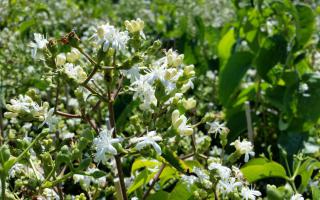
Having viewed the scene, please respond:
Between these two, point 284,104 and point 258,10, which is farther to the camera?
point 258,10

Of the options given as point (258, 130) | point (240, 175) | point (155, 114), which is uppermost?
point (155, 114)

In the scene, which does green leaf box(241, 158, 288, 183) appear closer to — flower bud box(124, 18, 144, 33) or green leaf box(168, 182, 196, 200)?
green leaf box(168, 182, 196, 200)

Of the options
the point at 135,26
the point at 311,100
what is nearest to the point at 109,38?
the point at 135,26

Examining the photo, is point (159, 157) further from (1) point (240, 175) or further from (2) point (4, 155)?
(2) point (4, 155)

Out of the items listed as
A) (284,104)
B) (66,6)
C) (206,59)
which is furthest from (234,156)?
(66,6)

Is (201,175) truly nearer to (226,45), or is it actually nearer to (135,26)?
(135,26)

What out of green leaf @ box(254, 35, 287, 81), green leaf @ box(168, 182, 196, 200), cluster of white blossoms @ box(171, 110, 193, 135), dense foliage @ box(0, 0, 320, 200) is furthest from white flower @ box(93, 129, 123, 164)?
green leaf @ box(254, 35, 287, 81)
